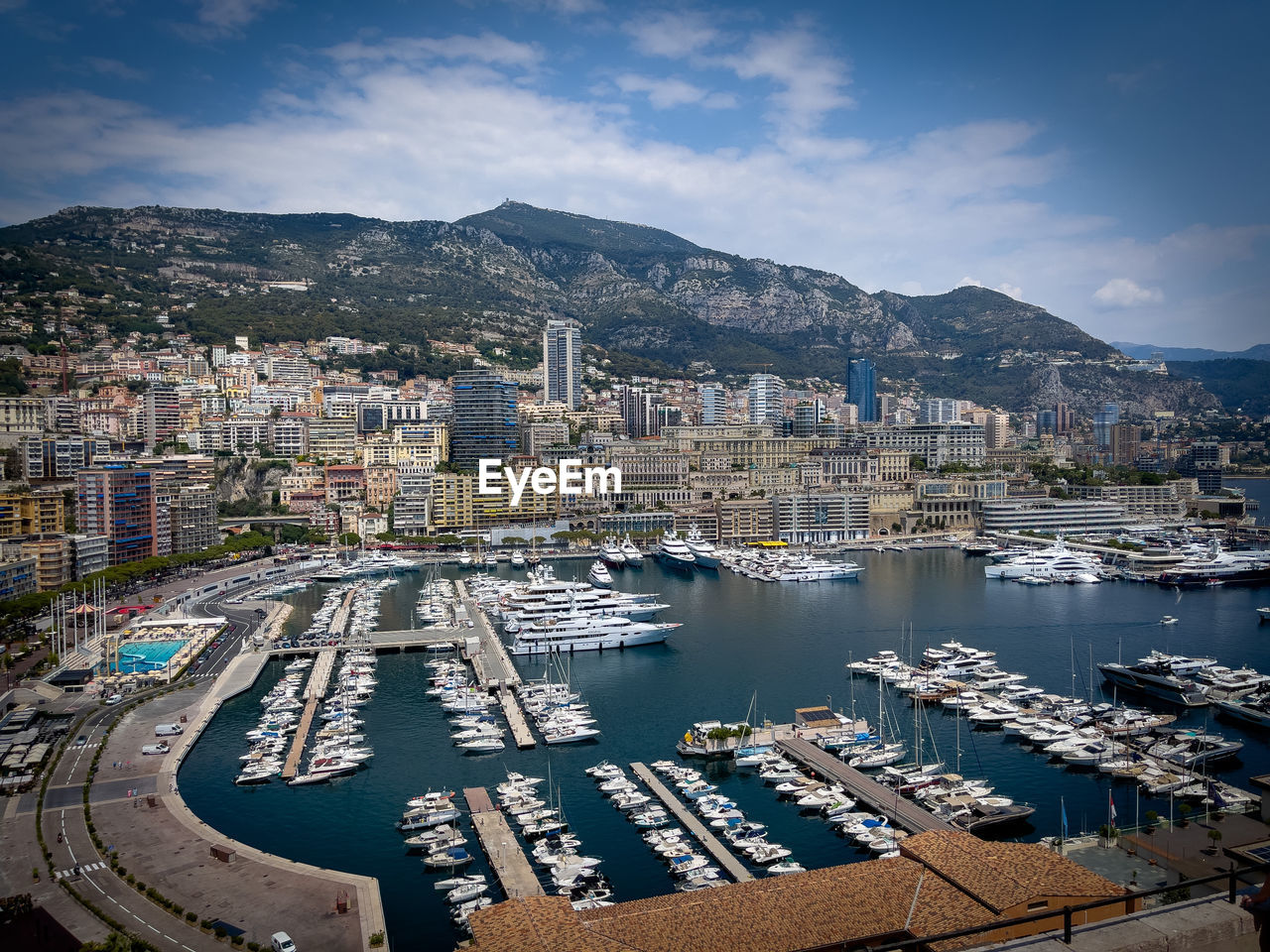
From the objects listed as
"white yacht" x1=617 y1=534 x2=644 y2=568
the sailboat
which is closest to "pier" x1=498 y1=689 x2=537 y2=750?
the sailboat

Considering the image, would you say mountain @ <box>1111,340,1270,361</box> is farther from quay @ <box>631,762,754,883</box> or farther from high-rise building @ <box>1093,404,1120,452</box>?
quay @ <box>631,762,754,883</box>

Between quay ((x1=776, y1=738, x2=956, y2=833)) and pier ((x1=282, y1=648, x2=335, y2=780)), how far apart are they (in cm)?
789

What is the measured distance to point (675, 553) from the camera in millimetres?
39125

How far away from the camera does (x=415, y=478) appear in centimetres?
4325

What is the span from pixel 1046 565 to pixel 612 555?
54.4 ft

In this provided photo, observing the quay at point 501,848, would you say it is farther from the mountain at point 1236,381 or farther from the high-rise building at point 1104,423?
the mountain at point 1236,381

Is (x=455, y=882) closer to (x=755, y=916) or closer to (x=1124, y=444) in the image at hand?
(x=755, y=916)

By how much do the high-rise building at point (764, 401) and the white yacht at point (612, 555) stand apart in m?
32.0

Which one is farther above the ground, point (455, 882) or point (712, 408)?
point (712, 408)

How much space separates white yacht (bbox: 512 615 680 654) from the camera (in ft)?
77.0

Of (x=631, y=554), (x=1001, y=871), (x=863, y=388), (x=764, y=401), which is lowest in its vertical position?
(x=631, y=554)

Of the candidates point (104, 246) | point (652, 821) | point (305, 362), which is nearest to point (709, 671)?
point (652, 821)

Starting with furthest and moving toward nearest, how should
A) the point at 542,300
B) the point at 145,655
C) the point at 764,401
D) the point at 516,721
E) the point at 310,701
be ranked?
the point at 542,300 → the point at 764,401 → the point at 145,655 → the point at 310,701 → the point at 516,721

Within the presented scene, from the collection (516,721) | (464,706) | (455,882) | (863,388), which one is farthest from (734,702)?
(863,388)
